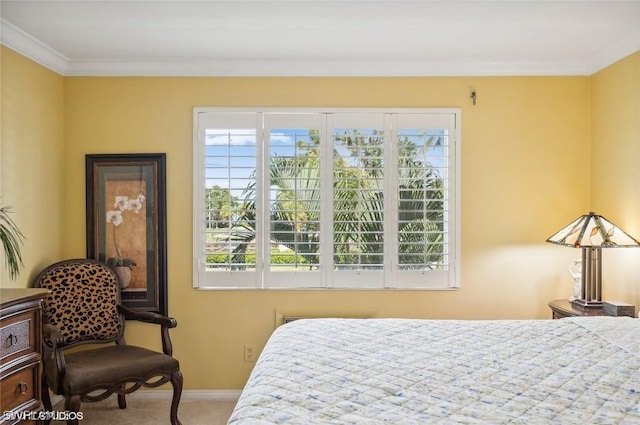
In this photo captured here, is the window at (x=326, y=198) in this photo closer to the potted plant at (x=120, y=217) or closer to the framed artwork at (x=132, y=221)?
the framed artwork at (x=132, y=221)

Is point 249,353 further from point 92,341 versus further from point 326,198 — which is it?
point 326,198

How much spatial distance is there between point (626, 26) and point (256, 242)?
2721mm

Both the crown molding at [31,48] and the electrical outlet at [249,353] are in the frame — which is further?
the electrical outlet at [249,353]

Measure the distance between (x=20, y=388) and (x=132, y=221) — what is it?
1401mm

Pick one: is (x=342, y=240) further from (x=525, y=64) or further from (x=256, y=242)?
(x=525, y=64)

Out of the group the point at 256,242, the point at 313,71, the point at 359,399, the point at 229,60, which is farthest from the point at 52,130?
the point at 359,399

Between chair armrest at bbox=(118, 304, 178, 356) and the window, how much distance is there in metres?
0.41

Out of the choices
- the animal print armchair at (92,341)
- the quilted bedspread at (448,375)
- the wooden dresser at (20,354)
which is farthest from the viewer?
the animal print armchair at (92,341)

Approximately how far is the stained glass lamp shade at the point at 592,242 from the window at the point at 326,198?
2.56 feet

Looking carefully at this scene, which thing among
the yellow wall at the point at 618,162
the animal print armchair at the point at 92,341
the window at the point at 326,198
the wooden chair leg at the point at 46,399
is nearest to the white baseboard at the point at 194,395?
the animal print armchair at the point at 92,341

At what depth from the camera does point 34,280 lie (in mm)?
3189

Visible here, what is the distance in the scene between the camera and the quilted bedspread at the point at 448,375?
1.39m

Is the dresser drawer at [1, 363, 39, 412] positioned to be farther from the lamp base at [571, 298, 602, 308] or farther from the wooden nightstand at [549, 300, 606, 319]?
the lamp base at [571, 298, 602, 308]

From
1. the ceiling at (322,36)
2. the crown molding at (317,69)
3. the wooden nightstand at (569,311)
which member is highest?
the ceiling at (322,36)
